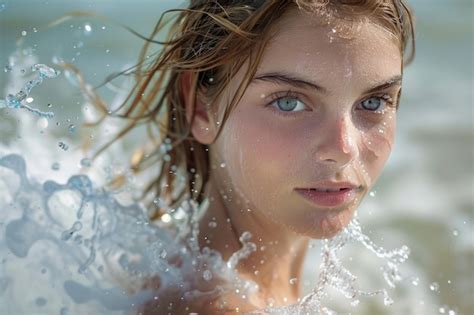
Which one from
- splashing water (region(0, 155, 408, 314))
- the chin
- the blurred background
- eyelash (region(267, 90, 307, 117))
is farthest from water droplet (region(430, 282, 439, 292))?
eyelash (region(267, 90, 307, 117))

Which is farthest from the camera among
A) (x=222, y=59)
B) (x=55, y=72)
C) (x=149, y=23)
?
(x=149, y=23)

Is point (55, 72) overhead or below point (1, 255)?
overhead

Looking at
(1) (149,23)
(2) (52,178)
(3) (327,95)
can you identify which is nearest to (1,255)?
(2) (52,178)

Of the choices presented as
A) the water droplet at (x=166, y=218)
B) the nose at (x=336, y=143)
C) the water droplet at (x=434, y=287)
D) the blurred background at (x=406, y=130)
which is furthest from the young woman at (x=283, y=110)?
the water droplet at (x=434, y=287)

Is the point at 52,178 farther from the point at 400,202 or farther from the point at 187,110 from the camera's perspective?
the point at 400,202

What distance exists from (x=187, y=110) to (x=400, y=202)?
9.36 feet

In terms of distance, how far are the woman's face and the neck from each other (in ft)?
0.45

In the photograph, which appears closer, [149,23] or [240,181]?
[240,181]

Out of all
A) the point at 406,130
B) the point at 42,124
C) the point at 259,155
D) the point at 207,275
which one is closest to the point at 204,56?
the point at 259,155

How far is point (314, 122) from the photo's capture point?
2.27 m

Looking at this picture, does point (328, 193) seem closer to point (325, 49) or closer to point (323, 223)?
point (323, 223)

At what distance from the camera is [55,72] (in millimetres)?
2598

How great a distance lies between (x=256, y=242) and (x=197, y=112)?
0.43m

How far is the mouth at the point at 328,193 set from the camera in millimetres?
2303
